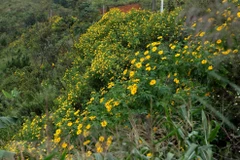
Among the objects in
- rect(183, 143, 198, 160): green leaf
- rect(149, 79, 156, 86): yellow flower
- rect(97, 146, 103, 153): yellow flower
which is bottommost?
rect(97, 146, 103, 153): yellow flower

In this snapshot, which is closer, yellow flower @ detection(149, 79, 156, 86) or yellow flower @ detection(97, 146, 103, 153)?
yellow flower @ detection(97, 146, 103, 153)

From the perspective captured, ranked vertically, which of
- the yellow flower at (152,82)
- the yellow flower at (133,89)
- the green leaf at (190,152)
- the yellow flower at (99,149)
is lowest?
the yellow flower at (133,89)

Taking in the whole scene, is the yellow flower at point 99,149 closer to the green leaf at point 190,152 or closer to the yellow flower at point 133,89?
the green leaf at point 190,152

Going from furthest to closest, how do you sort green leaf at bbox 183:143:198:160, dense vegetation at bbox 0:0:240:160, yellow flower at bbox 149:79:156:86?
yellow flower at bbox 149:79:156:86
dense vegetation at bbox 0:0:240:160
green leaf at bbox 183:143:198:160

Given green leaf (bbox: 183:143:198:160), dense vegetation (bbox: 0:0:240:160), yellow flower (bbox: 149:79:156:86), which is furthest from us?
yellow flower (bbox: 149:79:156:86)

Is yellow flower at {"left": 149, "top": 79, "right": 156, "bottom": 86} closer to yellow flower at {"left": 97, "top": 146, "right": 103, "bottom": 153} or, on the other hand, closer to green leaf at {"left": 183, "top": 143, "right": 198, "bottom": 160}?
yellow flower at {"left": 97, "top": 146, "right": 103, "bottom": 153}

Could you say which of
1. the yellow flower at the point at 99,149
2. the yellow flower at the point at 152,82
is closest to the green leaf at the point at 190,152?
the yellow flower at the point at 99,149

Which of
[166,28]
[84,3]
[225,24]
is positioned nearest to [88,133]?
[225,24]

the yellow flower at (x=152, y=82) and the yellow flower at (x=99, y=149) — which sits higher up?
the yellow flower at (x=152, y=82)

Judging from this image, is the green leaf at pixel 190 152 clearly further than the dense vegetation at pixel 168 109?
No

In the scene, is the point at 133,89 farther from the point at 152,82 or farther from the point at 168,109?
the point at 168,109

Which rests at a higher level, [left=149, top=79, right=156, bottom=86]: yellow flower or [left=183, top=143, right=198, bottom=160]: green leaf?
[left=183, top=143, right=198, bottom=160]: green leaf

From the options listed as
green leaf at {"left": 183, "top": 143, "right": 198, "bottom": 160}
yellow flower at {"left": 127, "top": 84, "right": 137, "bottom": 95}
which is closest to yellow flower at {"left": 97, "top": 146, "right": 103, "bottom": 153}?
green leaf at {"left": 183, "top": 143, "right": 198, "bottom": 160}

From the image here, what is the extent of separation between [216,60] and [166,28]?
5.31 m
